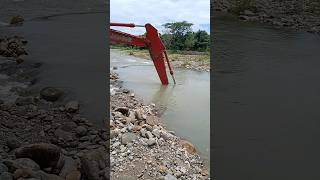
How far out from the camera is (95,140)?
4.16 m

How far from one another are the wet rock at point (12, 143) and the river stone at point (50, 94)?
5.76 feet

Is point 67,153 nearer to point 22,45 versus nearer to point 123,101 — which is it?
point 123,101

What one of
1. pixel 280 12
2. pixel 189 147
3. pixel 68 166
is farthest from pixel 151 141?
pixel 280 12

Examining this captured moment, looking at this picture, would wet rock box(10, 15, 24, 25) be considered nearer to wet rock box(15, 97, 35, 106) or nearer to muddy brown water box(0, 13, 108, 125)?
muddy brown water box(0, 13, 108, 125)

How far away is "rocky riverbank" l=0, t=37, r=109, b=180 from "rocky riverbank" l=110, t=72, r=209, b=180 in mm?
136

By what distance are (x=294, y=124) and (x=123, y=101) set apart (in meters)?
2.51

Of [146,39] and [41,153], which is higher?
[146,39]

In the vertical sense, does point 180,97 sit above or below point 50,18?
below

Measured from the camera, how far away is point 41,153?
10.5ft

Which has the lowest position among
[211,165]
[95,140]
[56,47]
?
[211,165]


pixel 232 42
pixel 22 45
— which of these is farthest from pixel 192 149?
pixel 232 42

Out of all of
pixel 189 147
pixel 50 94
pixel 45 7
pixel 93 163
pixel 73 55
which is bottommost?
pixel 189 147

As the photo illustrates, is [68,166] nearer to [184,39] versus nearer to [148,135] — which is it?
[148,135]

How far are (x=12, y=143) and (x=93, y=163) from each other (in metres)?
0.67
